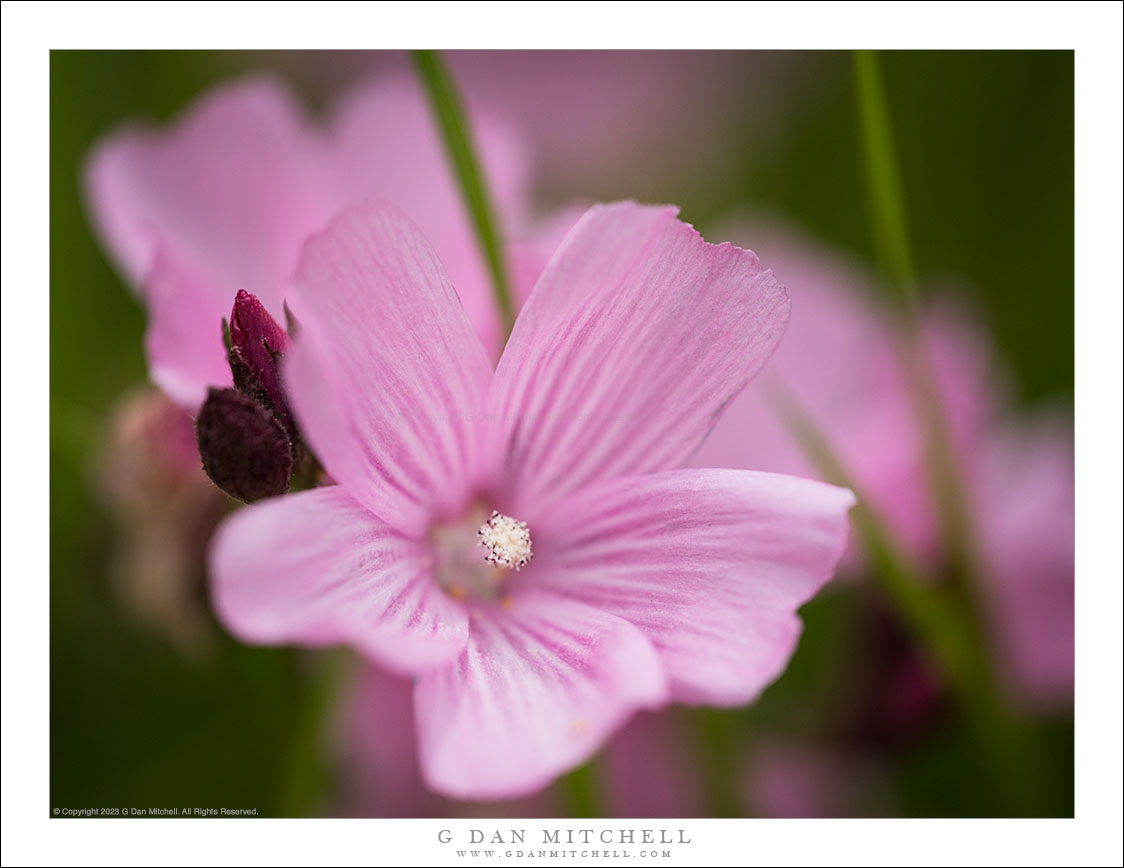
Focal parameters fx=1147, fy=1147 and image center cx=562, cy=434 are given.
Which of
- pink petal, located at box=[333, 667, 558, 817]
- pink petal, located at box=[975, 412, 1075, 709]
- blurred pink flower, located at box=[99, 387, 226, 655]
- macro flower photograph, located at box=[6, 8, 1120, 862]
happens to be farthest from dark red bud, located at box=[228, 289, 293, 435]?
pink petal, located at box=[975, 412, 1075, 709]

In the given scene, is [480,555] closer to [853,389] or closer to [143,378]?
[143,378]

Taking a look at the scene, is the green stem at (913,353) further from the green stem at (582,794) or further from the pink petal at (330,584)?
the pink petal at (330,584)

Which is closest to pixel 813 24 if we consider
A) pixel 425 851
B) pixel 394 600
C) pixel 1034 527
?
pixel 1034 527

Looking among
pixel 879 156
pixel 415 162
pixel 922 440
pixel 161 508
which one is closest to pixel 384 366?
pixel 161 508

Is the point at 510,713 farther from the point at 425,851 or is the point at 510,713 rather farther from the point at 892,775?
the point at 892,775

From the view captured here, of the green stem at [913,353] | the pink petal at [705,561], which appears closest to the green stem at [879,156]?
the green stem at [913,353]
